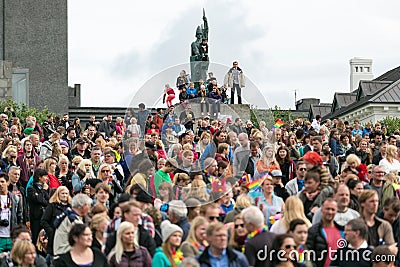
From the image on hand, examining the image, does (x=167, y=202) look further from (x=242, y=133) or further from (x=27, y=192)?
(x=242, y=133)

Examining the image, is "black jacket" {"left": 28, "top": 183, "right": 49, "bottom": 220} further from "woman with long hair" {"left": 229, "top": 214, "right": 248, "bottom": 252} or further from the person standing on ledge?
"woman with long hair" {"left": 229, "top": 214, "right": 248, "bottom": 252}

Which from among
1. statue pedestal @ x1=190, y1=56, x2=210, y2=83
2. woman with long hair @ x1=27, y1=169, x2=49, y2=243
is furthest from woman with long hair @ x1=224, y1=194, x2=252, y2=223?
woman with long hair @ x1=27, y1=169, x2=49, y2=243

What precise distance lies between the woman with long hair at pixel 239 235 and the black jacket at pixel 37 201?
5567 millimetres

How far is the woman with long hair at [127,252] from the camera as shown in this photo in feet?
46.4

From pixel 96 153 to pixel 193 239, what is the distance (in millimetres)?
7802

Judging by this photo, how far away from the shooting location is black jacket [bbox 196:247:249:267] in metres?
13.5

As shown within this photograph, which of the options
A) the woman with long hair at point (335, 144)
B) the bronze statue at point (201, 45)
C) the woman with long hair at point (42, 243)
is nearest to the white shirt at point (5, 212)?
the woman with long hair at point (42, 243)

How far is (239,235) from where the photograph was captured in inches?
575

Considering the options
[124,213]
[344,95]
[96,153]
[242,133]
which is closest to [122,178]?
[96,153]

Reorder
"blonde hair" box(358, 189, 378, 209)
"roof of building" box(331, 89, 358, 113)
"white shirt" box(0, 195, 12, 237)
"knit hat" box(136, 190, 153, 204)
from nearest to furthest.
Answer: "blonde hair" box(358, 189, 378, 209)
"knit hat" box(136, 190, 153, 204)
"white shirt" box(0, 195, 12, 237)
"roof of building" box(331, 89, 358, 113)

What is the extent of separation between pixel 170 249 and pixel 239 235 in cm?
97

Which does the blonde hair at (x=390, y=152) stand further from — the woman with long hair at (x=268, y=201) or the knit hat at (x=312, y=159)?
the woman with long hair at (x=268, y=201)

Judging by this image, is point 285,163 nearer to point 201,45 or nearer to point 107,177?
point 107,177

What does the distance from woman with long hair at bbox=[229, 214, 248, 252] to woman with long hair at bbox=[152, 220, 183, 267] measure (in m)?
0.72
